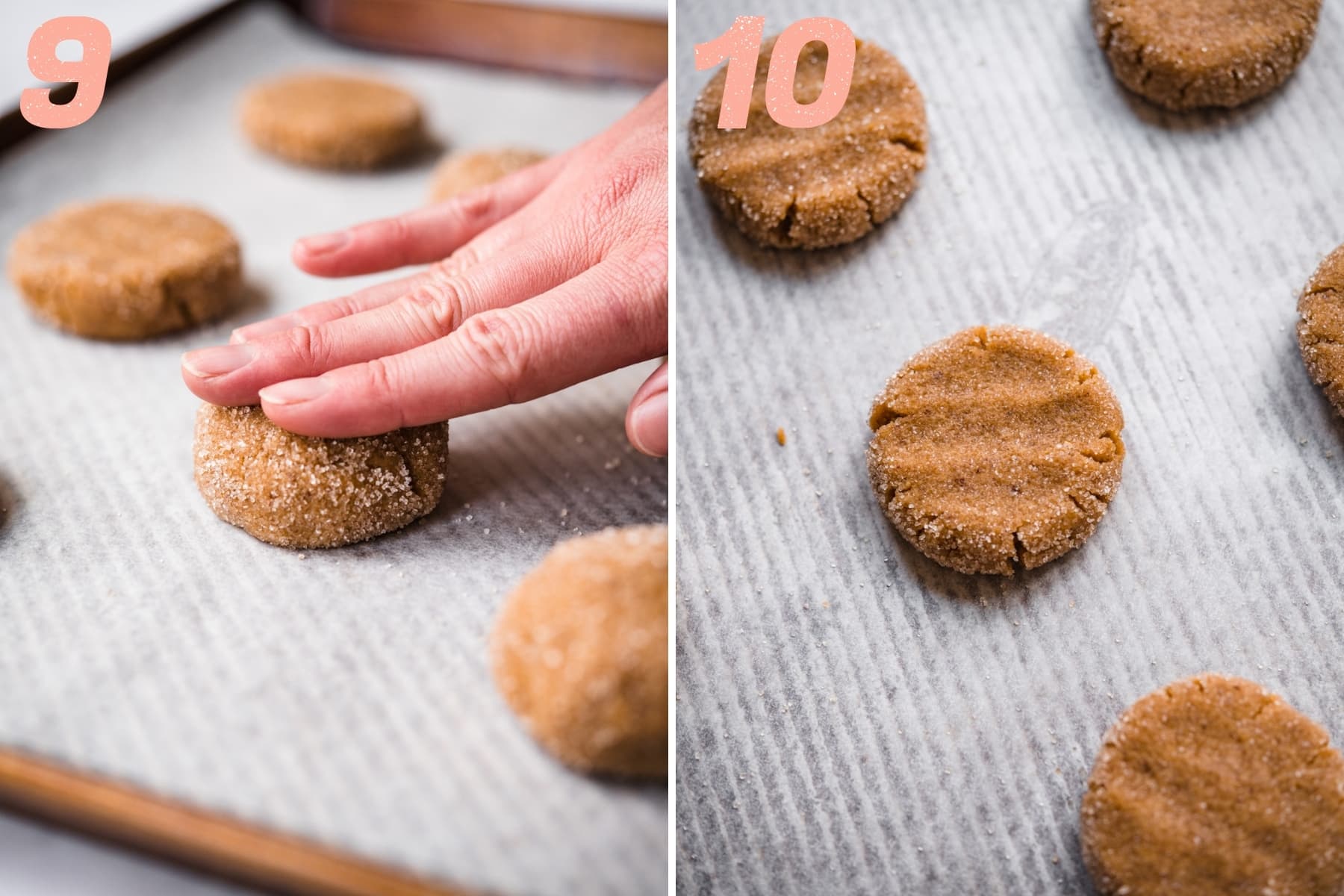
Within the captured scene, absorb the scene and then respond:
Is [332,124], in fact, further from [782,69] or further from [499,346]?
[499,346]

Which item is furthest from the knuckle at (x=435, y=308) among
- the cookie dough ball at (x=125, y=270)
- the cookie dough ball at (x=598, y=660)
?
the cookie dough ball at (x=125, y=270)

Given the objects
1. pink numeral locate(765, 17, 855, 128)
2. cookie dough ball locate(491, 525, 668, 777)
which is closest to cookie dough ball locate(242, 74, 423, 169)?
pink numeral locate(765, 17, 855, 128)

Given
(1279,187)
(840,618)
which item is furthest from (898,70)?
(840,618)

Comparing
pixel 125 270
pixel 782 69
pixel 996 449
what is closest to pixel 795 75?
pixel 782 69

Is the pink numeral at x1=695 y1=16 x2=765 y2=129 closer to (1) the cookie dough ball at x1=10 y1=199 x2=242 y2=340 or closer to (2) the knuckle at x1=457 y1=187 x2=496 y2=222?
(2) the knuckle at x1=457 y1=187 x2=496 y2=222

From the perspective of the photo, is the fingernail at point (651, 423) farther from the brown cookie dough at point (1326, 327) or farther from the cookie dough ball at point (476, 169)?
the brown cookie dough at point (1326, 327)
